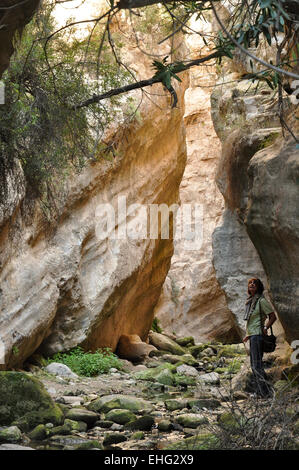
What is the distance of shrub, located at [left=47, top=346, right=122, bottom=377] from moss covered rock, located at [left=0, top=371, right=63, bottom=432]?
4.15m

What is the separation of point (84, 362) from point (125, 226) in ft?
12.5

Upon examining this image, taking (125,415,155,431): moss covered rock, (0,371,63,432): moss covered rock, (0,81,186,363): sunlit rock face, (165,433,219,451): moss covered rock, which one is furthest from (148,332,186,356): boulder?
(165,433,219,451): moss covered rock

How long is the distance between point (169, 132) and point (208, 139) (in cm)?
1088

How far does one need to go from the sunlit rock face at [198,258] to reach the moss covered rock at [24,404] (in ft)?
46.3

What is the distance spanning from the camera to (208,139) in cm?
2609

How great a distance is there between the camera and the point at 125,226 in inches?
562

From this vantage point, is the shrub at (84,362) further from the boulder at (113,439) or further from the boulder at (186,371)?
the boulder at (113,439)

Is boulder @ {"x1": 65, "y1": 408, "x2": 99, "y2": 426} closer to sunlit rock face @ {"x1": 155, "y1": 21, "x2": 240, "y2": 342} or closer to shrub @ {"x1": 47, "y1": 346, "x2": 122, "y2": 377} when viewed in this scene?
shrub @ {"x1": 47, "y1": 346, "x2": 122, "y2": 377}

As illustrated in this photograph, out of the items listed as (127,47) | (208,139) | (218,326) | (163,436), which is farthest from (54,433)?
(208,139)

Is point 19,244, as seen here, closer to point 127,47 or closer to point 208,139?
point 127,47

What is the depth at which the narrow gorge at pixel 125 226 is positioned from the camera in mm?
6230

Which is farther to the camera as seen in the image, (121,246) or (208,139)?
(208,139)

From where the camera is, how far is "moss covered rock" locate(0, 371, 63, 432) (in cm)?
682

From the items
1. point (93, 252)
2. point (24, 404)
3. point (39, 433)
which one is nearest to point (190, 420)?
point (39, 433)
